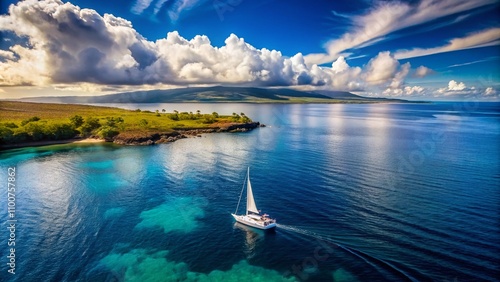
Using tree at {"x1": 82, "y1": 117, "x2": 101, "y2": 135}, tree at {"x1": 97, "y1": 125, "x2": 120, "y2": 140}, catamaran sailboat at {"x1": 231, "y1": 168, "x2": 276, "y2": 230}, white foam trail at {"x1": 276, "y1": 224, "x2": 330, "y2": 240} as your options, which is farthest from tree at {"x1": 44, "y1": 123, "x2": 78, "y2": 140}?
white foam trail at {"x1": 276, "y1": 224, "x2": 330, "y2": 240}

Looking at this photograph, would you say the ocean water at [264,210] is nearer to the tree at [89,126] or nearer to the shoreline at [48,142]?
the shoreline at [48,142]

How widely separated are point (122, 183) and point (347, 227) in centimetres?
7071

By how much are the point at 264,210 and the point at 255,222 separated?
934 cm

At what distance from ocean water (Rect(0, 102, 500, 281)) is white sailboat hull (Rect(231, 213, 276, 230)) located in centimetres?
164

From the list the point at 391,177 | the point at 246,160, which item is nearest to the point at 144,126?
the point at 246,160

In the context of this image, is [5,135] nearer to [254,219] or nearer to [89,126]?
[89,126]

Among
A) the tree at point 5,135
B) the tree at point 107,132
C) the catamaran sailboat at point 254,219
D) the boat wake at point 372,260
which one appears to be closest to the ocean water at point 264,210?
the boat wake at point 372,260

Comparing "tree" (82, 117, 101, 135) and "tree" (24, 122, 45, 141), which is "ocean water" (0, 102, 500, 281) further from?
"tree" (82, 117, 101, 135)

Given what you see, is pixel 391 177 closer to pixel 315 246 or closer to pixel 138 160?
pixel 315 246

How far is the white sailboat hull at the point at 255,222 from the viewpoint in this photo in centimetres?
5815

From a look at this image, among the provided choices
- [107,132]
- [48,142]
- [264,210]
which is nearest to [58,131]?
[48,142]

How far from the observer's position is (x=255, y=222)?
59375mm

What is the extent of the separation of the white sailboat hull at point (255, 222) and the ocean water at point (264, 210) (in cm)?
164

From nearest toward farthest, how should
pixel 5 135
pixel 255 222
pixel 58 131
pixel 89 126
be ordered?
pixel 255 222 < pixel 5 135 < pixel 58 131 < pixel 89 126
